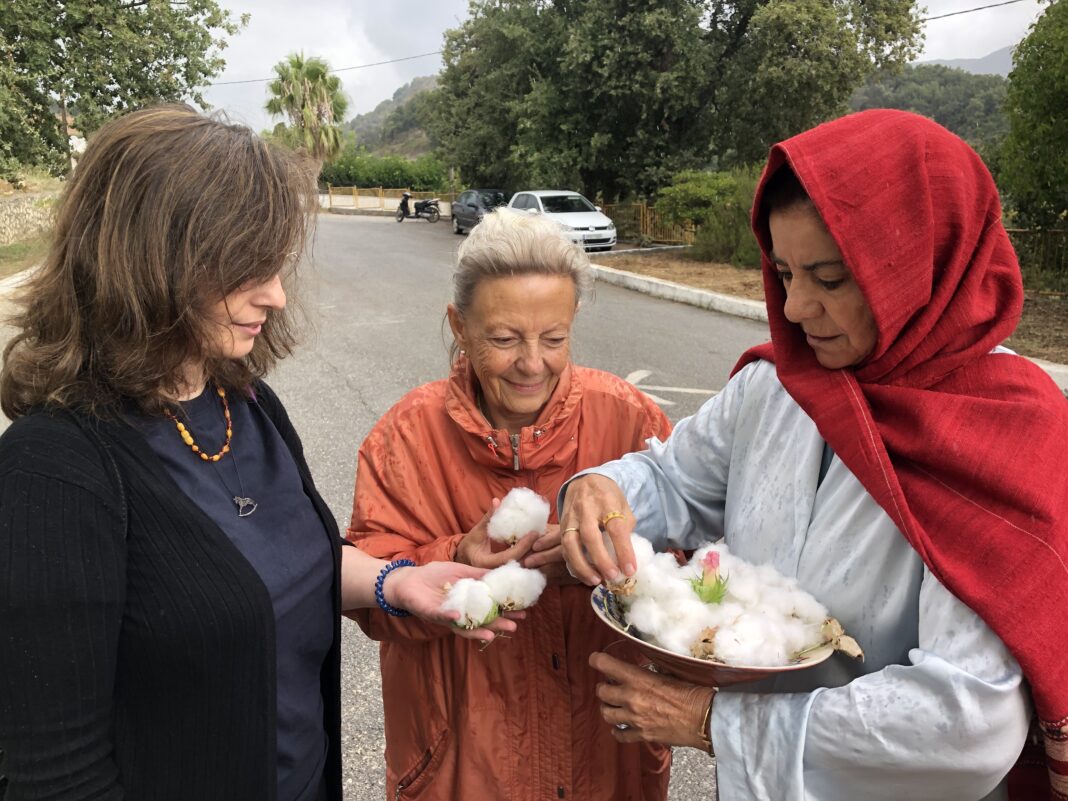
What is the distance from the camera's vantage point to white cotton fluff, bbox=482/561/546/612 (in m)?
1.58

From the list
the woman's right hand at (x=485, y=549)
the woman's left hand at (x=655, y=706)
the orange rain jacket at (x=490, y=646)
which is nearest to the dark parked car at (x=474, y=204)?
the orange rain jacket at (x=490, y=646)

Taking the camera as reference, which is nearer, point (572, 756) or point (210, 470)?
point (210, 470)

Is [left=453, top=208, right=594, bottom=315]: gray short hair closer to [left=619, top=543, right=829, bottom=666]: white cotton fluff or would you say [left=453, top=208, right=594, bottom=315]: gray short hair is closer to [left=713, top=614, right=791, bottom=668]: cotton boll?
[left=619, top=543, right=829, bottom=666]: white cotton fluff

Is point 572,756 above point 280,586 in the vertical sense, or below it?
below

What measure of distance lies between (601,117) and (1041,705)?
20901mm

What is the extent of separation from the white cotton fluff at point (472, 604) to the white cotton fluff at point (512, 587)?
0.06 ft

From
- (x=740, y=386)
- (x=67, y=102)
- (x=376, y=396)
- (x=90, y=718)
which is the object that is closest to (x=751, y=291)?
(x=376, y=396)

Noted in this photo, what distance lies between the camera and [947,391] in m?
1.34

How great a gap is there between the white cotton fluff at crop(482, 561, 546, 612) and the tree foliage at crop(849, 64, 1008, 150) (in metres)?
42.2

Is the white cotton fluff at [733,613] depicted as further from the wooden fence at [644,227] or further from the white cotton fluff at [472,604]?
the wooden fence at [644,227]

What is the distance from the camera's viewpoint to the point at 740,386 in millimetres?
1729

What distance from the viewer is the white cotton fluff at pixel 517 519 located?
5.59 ft

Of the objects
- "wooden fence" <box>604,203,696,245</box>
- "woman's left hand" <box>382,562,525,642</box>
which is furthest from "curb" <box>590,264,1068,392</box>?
"woman's left hand" <box>382,562,525,642</box>

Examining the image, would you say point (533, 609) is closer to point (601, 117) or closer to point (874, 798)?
point (874, 798)
